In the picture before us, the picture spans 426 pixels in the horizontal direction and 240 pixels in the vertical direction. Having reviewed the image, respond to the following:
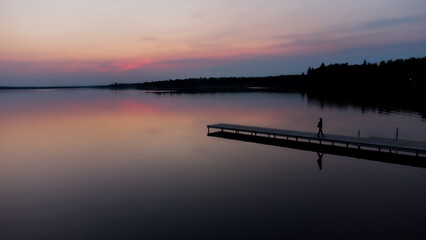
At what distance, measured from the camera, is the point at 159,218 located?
35.9 feet

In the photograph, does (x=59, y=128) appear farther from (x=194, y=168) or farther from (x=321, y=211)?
(x=321, y=211)

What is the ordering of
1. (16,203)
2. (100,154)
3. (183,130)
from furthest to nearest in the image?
(183,130) < (100,154) < (16,203)

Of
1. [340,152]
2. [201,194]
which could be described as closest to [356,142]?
[340,152]

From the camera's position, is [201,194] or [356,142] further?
[356,142]

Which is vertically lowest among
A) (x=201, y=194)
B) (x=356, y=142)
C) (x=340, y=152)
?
(x=201, y=194)

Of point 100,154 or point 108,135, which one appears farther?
point 108,135

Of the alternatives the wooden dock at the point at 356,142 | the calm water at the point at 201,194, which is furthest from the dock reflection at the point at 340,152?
the calm water at the point at 201,194

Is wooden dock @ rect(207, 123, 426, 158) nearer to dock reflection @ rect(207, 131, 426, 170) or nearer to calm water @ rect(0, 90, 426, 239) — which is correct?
dock reflection @ rect(207, 131, 426, 170)

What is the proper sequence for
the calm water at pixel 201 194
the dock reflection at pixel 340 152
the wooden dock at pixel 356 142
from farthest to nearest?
the wooden dock at pixel 356 142, the dock reflection at pixel 340 152, the calm water at pixel 201 194

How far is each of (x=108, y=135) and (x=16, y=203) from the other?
1697cm

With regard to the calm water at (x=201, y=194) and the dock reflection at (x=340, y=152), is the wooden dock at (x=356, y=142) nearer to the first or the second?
A: the dock reflection at (x=340, y=152)

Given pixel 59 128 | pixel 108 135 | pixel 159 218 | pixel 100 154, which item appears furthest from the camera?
pixel 59 128

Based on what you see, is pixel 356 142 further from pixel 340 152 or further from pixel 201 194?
pixel 201 194

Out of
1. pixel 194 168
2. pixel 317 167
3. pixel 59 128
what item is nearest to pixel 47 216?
pixel 194 168
